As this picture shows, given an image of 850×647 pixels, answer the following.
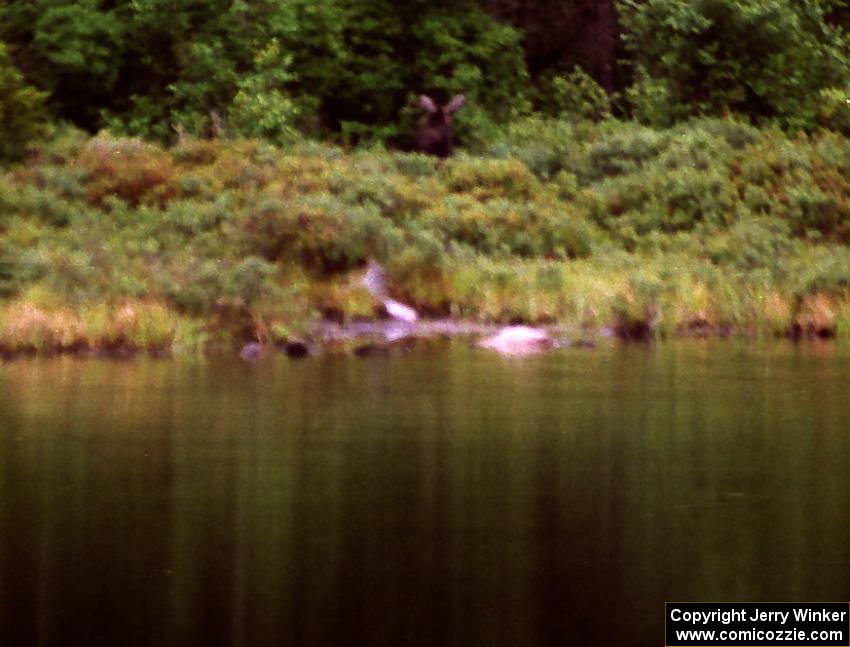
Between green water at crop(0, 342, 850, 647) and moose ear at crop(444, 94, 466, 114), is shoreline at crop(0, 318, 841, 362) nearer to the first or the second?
green water at crop(0, 342, 850, 647)

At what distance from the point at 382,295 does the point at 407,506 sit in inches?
708

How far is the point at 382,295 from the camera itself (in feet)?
104

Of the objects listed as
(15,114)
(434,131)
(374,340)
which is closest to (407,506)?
(374,340)

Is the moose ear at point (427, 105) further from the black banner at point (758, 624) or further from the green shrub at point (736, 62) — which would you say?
the black banner at point (758, 624)

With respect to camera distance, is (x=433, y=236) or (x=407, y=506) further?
(x=433, y=236)

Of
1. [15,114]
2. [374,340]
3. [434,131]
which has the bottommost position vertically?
[374,340]

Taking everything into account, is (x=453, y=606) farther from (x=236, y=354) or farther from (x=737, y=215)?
(x=737, y=215)

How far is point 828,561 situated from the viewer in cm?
1196

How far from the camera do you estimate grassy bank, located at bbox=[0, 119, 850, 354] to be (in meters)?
28.6

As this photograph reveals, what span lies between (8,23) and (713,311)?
18.4 metres

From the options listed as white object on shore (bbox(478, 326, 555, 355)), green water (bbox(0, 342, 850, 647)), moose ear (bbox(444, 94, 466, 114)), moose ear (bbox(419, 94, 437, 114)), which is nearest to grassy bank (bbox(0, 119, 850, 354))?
white object on shore (bbox(478, 326, 555, 355))

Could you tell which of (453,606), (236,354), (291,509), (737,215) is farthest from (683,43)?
(453,606)

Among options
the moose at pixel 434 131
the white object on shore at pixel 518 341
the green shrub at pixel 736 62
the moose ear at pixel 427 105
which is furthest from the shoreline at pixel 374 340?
the green shrub at pixel 736 62

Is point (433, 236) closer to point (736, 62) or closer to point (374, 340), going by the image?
point (374, 340)
